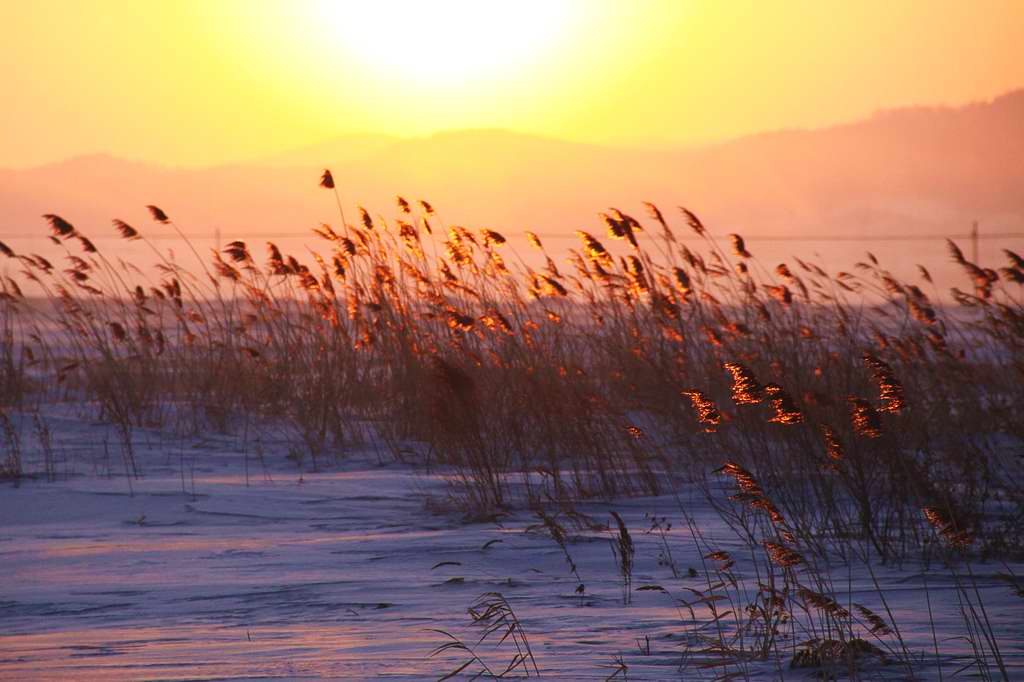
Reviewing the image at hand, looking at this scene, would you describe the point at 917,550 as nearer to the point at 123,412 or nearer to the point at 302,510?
the point at 302,510

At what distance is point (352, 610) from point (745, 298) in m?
4.71

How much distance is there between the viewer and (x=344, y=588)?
300cm

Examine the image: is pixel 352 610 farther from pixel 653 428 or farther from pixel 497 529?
pixel 653 428

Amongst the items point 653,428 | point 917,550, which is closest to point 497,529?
point 917,550

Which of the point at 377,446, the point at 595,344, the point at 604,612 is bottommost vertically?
the point at 604,612

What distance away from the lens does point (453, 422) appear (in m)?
4.60

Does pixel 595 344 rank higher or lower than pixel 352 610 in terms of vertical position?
higher

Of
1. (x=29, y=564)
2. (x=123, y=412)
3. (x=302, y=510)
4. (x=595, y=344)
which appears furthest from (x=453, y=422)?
(x=123, y=412)

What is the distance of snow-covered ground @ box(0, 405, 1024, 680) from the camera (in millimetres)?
2326

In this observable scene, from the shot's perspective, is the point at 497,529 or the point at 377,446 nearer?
the point at 497,529

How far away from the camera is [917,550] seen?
11.1 ft

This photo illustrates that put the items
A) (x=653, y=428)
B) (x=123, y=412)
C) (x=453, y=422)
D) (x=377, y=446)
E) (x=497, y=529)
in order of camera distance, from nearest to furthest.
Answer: (x=497, y=529) < (x=453, y=422) < (x=653, y=428) < (x=377, y=446) < (x=123, y=412)

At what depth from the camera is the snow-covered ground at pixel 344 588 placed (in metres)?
2.33

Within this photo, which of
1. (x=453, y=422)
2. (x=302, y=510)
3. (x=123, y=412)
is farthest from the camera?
(x=123, y=412)
